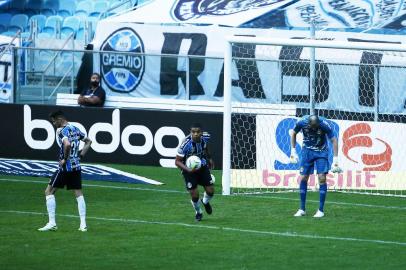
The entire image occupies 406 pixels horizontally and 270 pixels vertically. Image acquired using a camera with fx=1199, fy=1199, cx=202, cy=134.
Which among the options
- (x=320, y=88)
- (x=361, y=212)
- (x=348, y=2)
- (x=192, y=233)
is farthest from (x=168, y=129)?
(x=192, y=233)

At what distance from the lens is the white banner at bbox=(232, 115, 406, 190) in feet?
78.5

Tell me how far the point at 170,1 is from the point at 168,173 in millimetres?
6049

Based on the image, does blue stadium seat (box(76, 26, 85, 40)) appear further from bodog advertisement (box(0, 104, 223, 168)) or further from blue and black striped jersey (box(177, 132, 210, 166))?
blue and black striped jersey (box(177, 132, 210, 166))

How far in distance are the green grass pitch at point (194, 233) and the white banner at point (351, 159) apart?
0.83m

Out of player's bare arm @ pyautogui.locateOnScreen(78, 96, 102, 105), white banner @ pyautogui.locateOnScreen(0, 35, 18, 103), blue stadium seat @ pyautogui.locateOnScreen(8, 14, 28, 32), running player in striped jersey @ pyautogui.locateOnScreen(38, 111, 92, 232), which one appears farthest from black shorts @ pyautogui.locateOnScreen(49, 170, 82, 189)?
blue stadium seat @ pyautogui.locateOnScreen(8, 14, 28, 32)

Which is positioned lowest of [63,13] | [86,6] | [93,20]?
[93,20]

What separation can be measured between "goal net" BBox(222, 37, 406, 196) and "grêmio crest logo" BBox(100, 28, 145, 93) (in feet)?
8.55

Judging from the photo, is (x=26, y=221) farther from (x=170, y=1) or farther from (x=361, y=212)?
(x=170, y=1)

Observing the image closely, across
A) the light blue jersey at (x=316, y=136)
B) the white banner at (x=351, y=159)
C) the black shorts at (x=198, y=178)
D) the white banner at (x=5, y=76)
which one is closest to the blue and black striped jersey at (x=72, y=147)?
the black shorts at (x=198, y=178)

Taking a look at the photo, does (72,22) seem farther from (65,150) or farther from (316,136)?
(65,150)

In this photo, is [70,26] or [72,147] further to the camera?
[70,26]

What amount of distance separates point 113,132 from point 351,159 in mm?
6213

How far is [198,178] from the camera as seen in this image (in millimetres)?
19375

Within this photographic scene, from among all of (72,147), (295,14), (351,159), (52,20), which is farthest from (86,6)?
(72,147)
